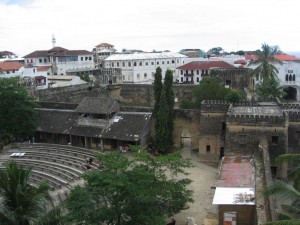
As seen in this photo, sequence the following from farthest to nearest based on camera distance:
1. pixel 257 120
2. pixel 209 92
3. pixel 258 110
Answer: pixel 209 92
pixel 258 110
pixel 257 120

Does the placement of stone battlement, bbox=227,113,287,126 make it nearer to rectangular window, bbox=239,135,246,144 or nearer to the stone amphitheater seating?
rectangular window, bbox=239,135,246,144

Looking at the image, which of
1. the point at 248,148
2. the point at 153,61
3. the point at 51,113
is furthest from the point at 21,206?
the point at 153,61

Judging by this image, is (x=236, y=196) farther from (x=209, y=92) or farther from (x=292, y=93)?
(x=292, y=93)

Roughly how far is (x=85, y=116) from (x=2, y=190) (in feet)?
87.3

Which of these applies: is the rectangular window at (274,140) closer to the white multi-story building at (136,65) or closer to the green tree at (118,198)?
the green tree at (118,198)

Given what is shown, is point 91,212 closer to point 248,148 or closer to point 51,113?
point 248,148

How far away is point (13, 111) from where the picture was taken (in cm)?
3953

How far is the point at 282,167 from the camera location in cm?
3303

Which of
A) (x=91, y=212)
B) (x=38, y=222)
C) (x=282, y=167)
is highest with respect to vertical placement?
(x=38, y=222)

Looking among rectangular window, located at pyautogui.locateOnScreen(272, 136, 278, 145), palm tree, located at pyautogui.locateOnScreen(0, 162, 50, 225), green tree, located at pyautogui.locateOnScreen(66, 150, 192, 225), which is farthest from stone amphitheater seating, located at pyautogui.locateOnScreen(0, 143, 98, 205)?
rectangular window, located at pyautogui.locateOnScreen(272, 136, 278, 145)

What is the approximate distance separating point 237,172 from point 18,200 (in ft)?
59.8

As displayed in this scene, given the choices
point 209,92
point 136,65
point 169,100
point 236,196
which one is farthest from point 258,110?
point 136,65

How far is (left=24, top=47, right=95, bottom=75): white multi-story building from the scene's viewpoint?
8738 centimetres

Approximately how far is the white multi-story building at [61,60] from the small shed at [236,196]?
2579 inches
